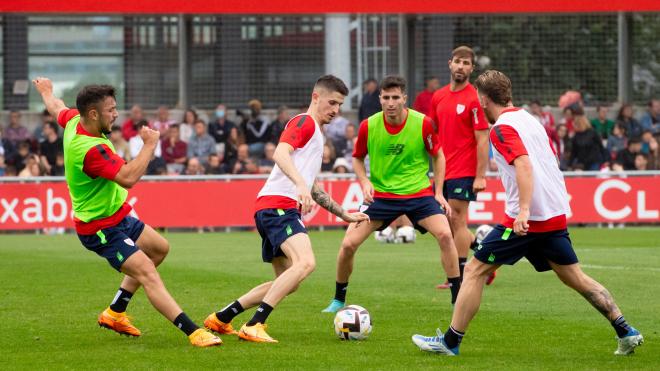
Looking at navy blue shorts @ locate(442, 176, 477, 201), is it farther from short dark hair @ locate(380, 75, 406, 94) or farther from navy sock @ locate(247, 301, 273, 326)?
navy sock @ locate(247, 301, 273, 326)

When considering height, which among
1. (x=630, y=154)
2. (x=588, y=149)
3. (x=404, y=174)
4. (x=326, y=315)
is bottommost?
(x=326, y=315)

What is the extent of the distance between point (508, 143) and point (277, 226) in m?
2.08

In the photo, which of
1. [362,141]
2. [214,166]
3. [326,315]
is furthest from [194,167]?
[326,315]

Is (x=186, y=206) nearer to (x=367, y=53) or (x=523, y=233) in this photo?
(x=367, y=53)

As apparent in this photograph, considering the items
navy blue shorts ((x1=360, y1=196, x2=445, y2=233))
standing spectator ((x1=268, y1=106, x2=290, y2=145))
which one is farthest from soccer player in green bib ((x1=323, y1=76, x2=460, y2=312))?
standing spectator ((x1=268, y1=106, x2=290, y2=145))

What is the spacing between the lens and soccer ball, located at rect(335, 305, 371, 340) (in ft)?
32.7

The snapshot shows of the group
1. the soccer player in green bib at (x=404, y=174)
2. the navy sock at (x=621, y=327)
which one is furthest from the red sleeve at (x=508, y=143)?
the soccer player in green bib at (x=404, y=174)

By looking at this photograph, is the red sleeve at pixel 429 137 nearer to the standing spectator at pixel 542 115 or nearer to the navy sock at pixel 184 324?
the navy sock at pixel 184 324

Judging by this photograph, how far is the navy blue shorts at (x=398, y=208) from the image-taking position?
12164 mm

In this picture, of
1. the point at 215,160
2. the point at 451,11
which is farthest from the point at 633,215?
the point at 215,160

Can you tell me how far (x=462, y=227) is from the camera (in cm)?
1358

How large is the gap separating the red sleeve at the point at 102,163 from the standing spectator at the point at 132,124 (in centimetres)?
1712

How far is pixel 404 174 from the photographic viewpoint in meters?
12.3

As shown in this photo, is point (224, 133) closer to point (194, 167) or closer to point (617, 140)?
point (194, 167)
